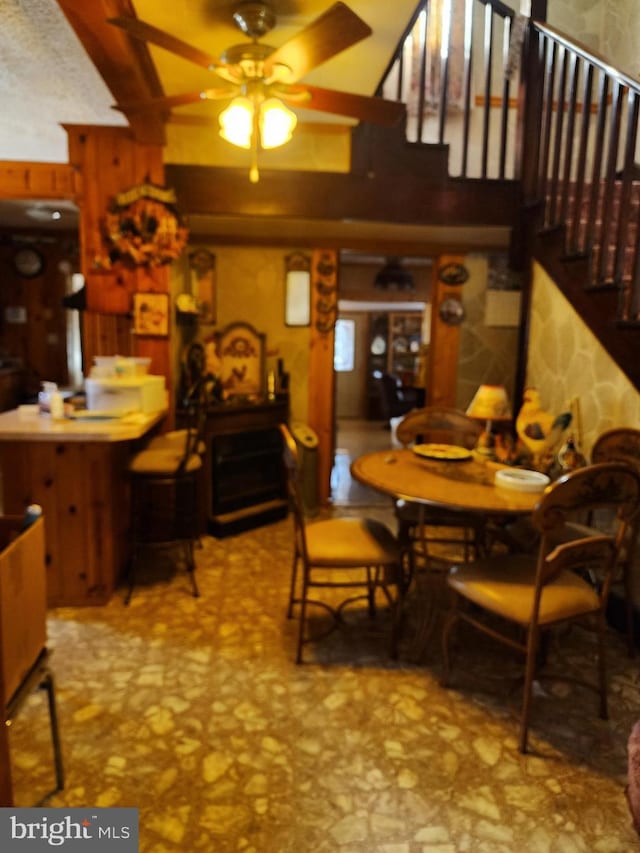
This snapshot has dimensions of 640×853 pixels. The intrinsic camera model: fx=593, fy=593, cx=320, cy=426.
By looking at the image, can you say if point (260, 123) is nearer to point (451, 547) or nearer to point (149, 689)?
point (149, 689)

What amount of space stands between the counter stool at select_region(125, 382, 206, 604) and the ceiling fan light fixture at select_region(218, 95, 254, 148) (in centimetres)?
143

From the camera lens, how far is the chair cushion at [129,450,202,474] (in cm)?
298

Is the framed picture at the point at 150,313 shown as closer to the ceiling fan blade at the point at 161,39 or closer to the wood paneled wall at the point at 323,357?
the wood paneled wall at the point at 323,357

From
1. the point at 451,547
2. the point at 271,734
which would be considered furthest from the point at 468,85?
the point at 271,734

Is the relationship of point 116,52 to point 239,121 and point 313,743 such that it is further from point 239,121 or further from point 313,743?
point 313,743

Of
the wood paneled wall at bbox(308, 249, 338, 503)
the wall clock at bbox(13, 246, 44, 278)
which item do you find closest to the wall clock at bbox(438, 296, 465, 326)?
the wood paneled wall at bbox(308, 249, 338, 503)

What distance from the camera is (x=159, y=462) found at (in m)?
3.03

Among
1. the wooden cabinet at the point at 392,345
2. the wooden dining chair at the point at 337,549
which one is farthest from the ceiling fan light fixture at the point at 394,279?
the wooden dining chair at the point at 337,549

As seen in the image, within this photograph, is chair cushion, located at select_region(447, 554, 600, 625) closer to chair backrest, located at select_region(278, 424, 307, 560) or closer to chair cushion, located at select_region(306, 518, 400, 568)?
chair cushion, located at select_region(306, 518, 400, 568)

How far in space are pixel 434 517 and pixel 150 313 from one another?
211 cm

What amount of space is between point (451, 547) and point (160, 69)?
10.3ft

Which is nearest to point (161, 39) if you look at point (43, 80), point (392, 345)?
point (43, 80)

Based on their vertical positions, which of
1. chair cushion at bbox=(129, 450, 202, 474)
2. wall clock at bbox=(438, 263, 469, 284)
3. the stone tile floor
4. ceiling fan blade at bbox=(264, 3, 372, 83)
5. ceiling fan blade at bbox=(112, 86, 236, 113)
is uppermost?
ceiling fan blade at bbox=(264, 3, 372, 83)

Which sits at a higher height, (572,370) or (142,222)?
(142,222)
